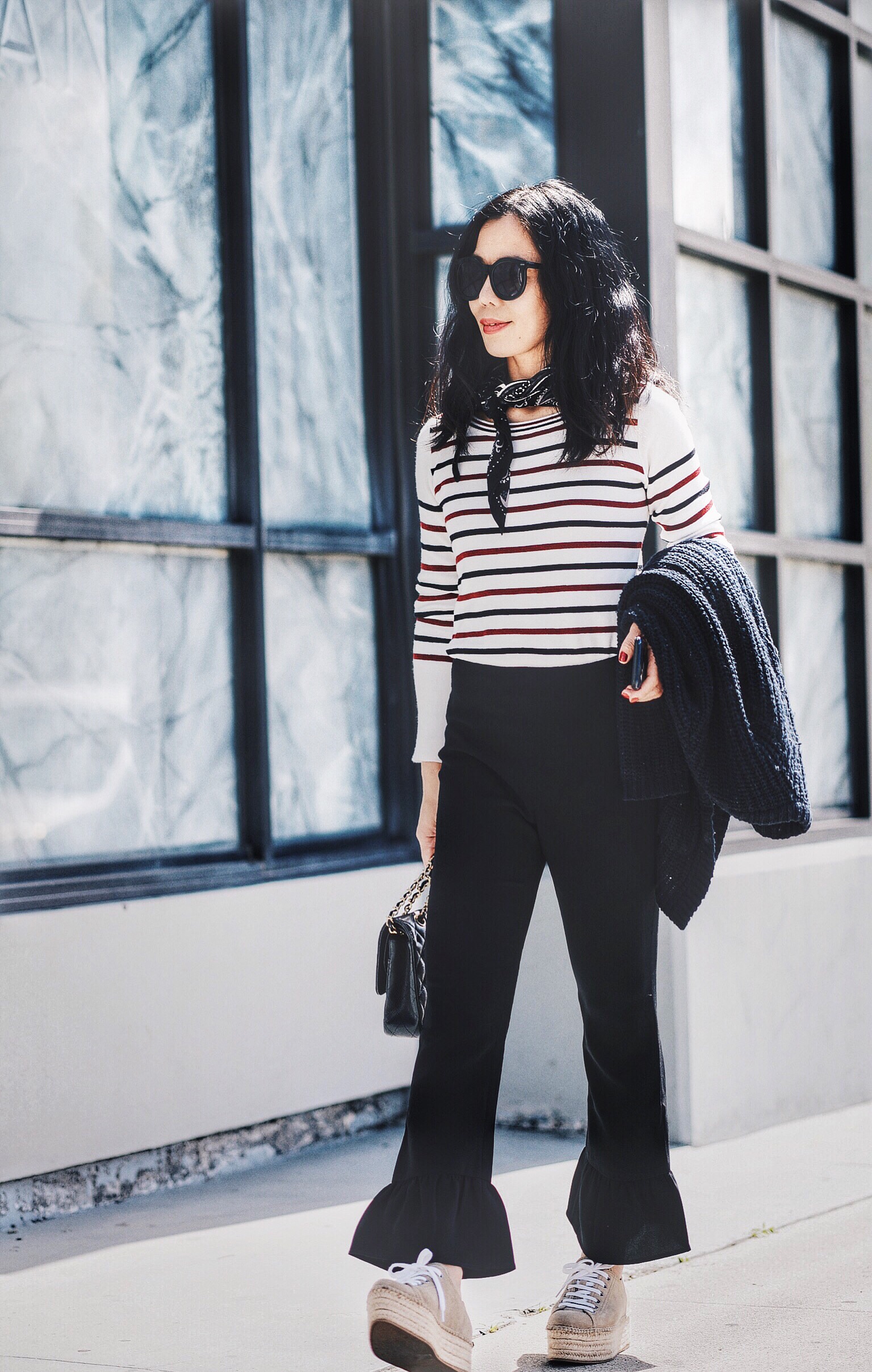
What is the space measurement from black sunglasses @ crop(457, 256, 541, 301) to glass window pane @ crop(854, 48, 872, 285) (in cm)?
324

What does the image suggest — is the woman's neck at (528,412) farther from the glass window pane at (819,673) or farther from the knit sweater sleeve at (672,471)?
the glass window pane at (819,673)

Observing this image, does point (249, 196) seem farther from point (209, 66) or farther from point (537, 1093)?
point (537, 1093)

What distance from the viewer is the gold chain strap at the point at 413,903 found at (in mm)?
3152

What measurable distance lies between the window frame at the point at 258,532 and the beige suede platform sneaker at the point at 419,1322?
171cm

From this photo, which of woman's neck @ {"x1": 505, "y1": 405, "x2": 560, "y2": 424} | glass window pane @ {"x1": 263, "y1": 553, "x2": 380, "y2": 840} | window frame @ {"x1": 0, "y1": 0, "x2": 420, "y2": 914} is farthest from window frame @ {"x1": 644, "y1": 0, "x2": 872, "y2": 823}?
woman's neck @ {"x1": 505, "y1": 405, "x2": 560, "y2": 424}

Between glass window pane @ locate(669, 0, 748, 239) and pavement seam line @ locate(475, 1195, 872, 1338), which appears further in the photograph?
glass window pane @ locate(669, 0, 748, 239)

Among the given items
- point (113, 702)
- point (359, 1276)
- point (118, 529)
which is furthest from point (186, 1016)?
point (118, 529)

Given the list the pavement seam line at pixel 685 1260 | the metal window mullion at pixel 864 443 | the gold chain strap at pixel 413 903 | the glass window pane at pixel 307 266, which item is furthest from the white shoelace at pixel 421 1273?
the metal window mullion at pixel 864 443

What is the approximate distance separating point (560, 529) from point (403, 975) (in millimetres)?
846

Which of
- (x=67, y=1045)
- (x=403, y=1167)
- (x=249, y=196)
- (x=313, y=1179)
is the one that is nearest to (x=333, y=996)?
(x=313, y=1179)

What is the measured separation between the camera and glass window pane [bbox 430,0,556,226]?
5.37 meters

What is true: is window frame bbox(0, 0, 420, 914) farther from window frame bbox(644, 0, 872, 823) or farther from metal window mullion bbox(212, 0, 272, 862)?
window frame bbox(644, 0, 872, 823)

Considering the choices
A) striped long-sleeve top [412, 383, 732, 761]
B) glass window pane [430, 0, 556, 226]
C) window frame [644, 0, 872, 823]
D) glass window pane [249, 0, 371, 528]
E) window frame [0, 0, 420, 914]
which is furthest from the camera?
glass window pane [430, 0, 556, 226]

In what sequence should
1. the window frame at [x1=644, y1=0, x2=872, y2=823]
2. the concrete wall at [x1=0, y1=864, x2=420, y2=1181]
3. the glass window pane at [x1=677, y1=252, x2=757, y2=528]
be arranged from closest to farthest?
the concrete wall at [x1=0, y1=864, x2=420, y2=1181] < the window frame at [x1=644, y1=0, x2=872, y2=823] < the glass window pane at [x1=677, y1=252, x2=757, y2=528]
